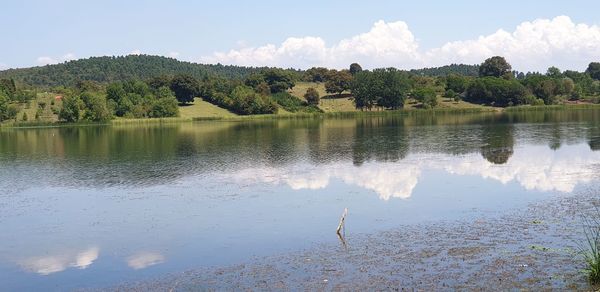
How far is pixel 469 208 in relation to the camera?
3186cm

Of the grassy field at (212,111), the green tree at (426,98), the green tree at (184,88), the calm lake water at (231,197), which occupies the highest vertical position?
the green tree at (184,88)

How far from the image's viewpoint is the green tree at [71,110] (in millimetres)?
161750

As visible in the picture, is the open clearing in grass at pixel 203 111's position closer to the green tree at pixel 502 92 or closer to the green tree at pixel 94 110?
the green tree at pixel 94 110

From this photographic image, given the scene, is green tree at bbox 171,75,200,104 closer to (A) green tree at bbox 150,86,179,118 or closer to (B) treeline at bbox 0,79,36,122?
(A) green tree at bbox 150,86,179,118

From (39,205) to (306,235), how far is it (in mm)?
20932

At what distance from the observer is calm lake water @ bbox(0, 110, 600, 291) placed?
25156mm

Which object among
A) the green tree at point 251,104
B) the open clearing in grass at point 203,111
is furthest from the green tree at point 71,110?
the green tree at point 251,104

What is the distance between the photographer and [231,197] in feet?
127

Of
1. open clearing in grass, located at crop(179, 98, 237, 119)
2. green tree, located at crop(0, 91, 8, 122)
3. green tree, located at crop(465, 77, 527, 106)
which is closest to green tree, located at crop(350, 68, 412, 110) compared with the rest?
green tree, located at crop(465, 77, 527, 106)

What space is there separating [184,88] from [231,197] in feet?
527

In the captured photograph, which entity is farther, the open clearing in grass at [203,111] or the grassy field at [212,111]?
the open clearing in grass at [203,111]

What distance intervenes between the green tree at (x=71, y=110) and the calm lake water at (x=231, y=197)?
3793 inches

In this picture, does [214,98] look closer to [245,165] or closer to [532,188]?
[245,165]

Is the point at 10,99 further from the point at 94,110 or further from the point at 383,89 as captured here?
the point at 383,89
